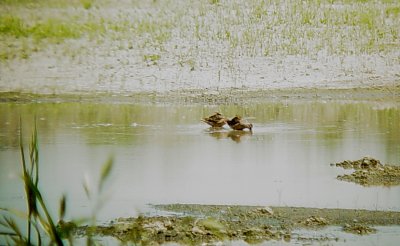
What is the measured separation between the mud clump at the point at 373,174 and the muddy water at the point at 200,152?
183 mm

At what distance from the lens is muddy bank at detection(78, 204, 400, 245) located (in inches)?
253

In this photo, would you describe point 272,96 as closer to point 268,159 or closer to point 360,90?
point 360,90

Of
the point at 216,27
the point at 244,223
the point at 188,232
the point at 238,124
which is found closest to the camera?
the point at 188,232

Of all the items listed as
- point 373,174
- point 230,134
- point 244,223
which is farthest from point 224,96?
point 244,223

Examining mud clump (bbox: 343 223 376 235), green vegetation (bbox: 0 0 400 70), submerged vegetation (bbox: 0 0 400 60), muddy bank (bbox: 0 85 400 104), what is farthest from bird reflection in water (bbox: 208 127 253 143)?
submerged vegetation (bbox: 0 0 400 60)

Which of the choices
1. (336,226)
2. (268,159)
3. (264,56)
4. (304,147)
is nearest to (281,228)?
(336,226)

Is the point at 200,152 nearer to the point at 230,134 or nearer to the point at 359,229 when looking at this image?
the point at 230,134

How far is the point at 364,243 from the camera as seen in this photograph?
6289 mm

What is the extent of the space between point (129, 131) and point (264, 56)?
19.5 ft

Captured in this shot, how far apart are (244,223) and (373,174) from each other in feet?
7.57

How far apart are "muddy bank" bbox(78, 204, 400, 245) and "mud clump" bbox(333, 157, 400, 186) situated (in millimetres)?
1327

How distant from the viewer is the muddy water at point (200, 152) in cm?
795

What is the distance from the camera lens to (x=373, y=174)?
28.8 ft

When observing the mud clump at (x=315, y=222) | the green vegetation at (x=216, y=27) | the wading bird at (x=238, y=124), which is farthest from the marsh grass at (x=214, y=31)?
the mud clump at (x=315, y=222)
